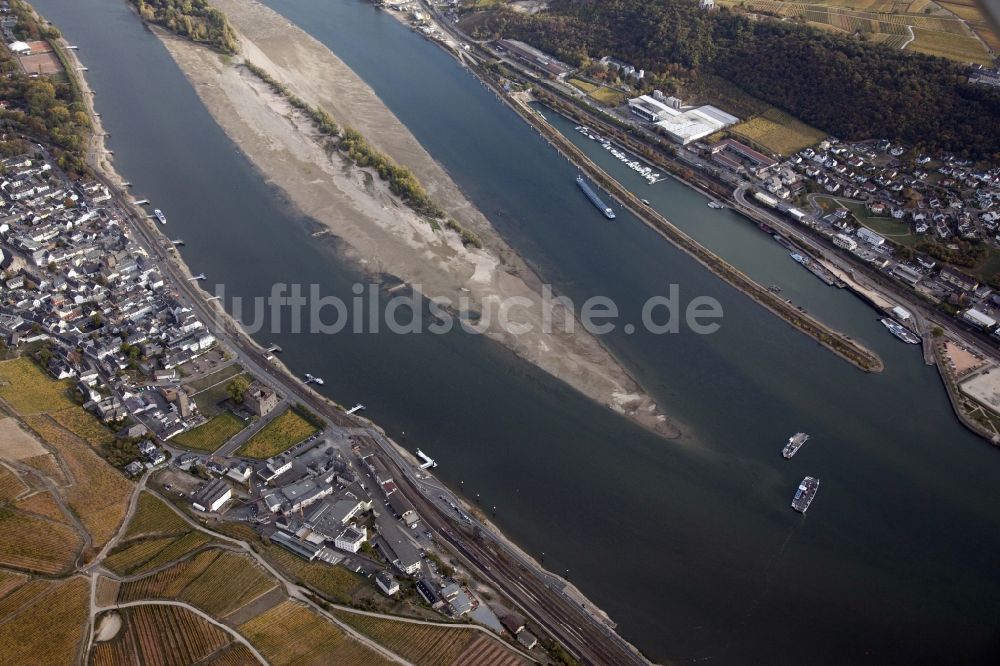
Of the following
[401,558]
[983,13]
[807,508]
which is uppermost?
[983,13]

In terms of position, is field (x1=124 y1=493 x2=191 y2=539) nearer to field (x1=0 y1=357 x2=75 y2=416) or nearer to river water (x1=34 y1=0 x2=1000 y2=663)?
field (x1=0 y1=357 x2=75 y2=416)

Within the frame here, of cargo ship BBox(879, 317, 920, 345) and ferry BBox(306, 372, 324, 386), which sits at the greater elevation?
cargo ship BBox(879, 317, 920, 345)

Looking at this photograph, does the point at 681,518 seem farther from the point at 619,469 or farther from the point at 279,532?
the point at 279,532

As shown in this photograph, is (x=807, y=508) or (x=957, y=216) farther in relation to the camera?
(x=957, y=216)

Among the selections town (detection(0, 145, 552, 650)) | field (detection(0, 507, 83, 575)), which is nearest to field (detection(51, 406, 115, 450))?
town (detection(0, 145, 552, 650))

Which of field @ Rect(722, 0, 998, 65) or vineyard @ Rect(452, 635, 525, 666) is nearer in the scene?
vineyard @ Rect(452, 635, 525, 666)

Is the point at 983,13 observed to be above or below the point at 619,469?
above

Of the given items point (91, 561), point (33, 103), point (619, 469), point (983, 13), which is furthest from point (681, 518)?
point (33, 103)
